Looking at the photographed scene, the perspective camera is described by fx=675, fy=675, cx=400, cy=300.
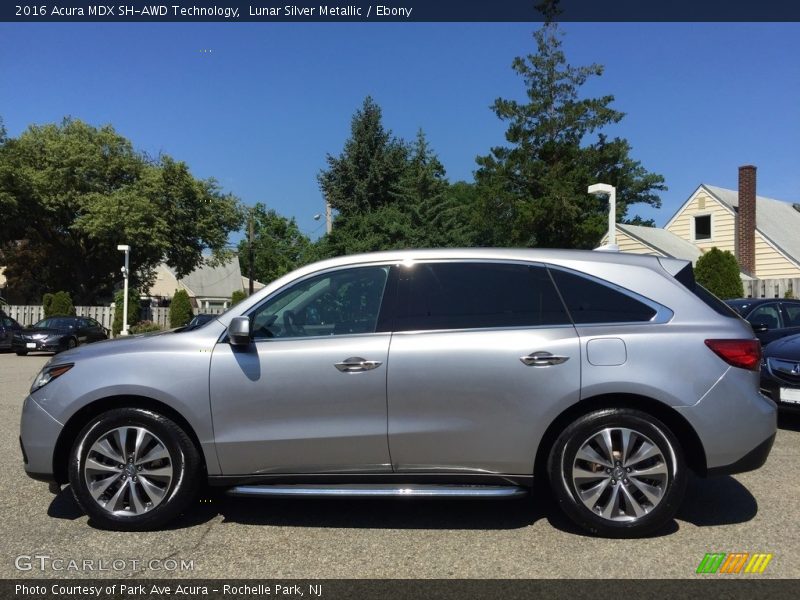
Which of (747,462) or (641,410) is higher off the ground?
(641,410)

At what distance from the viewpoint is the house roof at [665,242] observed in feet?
86.3

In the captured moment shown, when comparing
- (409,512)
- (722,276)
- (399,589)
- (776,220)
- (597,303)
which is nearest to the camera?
(399,589)

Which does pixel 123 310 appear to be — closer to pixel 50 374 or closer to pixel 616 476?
pixel 50 374

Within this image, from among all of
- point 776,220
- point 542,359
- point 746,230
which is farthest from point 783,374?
point 776,220

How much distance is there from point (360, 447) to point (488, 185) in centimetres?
3277

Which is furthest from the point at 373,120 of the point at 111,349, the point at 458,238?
the point at 111,349

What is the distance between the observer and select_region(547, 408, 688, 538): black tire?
4137mm

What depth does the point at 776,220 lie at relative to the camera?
2919cm

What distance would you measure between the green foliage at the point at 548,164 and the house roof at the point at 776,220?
18.0 feet

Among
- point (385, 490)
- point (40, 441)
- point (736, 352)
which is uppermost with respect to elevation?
point (736, 352)

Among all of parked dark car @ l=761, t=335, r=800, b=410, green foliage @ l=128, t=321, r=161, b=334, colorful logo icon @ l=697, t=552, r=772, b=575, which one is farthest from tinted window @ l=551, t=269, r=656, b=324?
green foliage @ l=128, t=321, r=161, b=334

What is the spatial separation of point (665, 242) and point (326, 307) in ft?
84.7

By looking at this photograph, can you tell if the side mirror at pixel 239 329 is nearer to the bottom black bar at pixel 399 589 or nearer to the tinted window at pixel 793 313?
the bottom black bar at pixel 399 589

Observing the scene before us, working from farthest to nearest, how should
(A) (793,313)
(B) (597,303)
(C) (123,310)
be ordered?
(C) (123,310) → (A) (793,313) → (B) (597,303)
